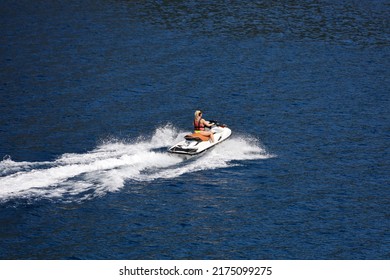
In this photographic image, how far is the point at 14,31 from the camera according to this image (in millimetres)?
87375

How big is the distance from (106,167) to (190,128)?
12.0 m

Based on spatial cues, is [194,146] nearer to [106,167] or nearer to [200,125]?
[200,125]

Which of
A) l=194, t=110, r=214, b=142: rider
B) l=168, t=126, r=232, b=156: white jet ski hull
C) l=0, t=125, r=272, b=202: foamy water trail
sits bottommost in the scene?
l=0, t=125, r=272, b=202: foamy water trail

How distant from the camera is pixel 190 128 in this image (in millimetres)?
58500

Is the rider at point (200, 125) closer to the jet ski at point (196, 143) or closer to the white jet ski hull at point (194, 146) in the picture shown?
the jet ski at point (196, 143)

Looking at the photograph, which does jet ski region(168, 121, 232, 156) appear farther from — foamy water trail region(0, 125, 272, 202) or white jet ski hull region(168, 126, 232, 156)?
foamy water trail region(0, 125, 272, 202)

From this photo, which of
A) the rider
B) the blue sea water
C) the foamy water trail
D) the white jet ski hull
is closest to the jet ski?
the white jet ski hull

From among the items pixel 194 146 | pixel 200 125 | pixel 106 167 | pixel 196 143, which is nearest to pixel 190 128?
pixel 200 125

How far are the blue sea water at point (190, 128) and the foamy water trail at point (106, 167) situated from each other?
139 millimetres

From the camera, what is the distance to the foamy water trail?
4544 centimetres

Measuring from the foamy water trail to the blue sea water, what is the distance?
139mm
